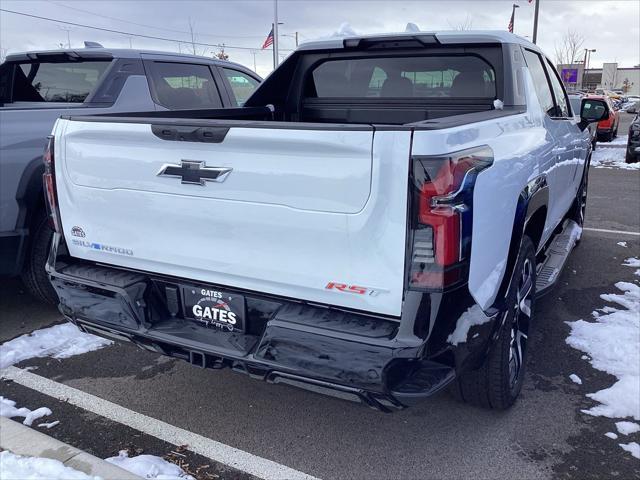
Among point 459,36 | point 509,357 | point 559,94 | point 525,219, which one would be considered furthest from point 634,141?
point 509,357

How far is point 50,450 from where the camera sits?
2.82 m

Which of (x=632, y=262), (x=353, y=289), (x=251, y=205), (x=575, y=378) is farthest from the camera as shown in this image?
(x=632, y=262)

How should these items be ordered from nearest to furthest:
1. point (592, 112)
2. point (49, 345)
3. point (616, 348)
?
point (616, 348) < point (49, 345) < point (592, 112)

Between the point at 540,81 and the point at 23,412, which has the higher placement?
the point at 540,81

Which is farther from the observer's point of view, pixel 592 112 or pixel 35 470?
pixel 592 112

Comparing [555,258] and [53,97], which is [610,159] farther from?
[53,97]

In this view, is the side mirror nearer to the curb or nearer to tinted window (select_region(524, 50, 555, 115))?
tinted window (select_region(524, 50, 555, 115))

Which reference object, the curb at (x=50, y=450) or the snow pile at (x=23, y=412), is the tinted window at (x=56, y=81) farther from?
the curb at (x=50, y=450)

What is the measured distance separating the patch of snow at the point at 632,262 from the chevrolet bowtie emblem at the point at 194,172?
16.5ft

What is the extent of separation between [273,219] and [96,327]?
1.23 metres

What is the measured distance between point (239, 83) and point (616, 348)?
198 inches

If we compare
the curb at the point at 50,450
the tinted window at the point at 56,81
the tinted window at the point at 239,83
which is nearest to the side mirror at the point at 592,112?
the tinted window at the point at 239,83

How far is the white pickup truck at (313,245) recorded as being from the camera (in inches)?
87.5

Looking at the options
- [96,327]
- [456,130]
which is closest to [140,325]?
[96,327]
